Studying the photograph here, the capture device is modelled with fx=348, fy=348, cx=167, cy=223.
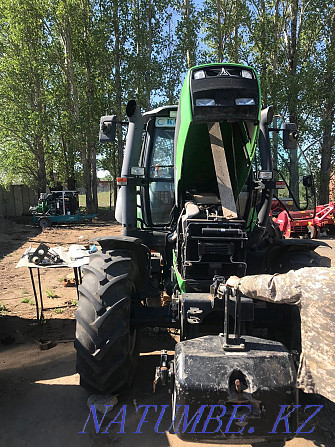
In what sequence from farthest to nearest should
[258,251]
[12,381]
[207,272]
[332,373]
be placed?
1. [258,251]
2. [12,381]
3. [207,272]
4. [332,373]

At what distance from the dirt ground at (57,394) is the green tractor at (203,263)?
393mm

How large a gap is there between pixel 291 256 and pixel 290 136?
55.1 inches

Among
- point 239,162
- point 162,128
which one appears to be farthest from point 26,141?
point 239,162

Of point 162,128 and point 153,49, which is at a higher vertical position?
point 153,49

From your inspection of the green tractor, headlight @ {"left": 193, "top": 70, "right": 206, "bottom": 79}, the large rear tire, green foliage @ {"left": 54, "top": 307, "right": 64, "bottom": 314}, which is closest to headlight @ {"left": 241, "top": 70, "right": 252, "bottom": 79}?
the green tractor

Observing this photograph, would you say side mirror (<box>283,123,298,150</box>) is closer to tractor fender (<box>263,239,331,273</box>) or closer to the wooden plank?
tractor fender (<box>263,239,331,273</box>)

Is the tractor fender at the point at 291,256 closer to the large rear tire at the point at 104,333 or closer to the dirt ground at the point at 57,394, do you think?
the dirt ground at the point at 57,394

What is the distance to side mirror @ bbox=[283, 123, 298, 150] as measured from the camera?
4.06 metres

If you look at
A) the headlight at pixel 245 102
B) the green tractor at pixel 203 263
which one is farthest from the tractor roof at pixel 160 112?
the headlight at pixel 245 102

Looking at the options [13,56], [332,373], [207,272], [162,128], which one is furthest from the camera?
[13,56]

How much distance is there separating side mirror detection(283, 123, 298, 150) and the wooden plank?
A: 1.28 meters

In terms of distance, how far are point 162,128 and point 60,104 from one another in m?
18.6

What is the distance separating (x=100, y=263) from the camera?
3371 millimetres

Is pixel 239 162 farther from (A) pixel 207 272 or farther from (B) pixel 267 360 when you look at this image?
(B) pixel 267 360
